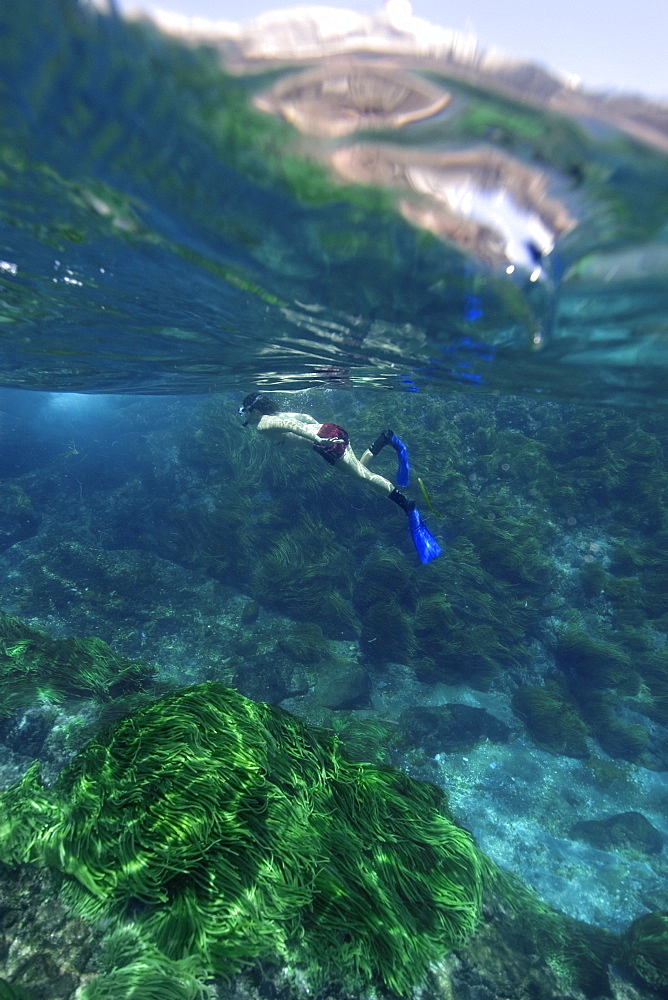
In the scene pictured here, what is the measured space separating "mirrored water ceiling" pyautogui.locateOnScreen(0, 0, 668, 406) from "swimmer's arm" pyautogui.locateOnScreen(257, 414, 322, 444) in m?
2.01

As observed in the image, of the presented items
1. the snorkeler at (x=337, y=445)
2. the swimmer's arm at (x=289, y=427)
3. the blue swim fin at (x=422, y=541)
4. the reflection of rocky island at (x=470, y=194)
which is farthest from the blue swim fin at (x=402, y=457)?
the reflection of rocky island at (x=470, y=194)

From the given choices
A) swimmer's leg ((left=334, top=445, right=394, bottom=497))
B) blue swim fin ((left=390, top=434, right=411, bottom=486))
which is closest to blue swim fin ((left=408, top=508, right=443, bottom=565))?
swimmer's leg ((left=334, top=445, right=394, bottom=497))

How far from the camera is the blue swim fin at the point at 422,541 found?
8.80m

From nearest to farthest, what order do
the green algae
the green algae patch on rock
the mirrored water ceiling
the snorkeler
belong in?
1. the green algae patch on rock
2. the mirrored water ceiling
3. the green algae
4. the snorkeler

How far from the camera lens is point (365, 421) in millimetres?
15312

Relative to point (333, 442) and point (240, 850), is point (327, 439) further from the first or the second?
point (240, 850)

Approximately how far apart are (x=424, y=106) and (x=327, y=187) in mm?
1307

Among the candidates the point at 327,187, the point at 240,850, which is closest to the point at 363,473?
the point at 327,187

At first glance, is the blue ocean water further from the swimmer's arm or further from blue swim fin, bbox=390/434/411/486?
the swimmer's arm

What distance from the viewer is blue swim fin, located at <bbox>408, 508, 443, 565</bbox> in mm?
8797

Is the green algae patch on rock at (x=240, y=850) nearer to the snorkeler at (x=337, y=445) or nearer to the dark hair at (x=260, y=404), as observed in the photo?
the snorkeler at (x=337, y=445)

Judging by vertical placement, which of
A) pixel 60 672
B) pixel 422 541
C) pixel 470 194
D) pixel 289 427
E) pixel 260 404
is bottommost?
pixel 60 672

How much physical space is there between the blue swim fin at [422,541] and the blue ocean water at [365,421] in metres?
0.52

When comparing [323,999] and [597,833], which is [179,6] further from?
[597,833]
